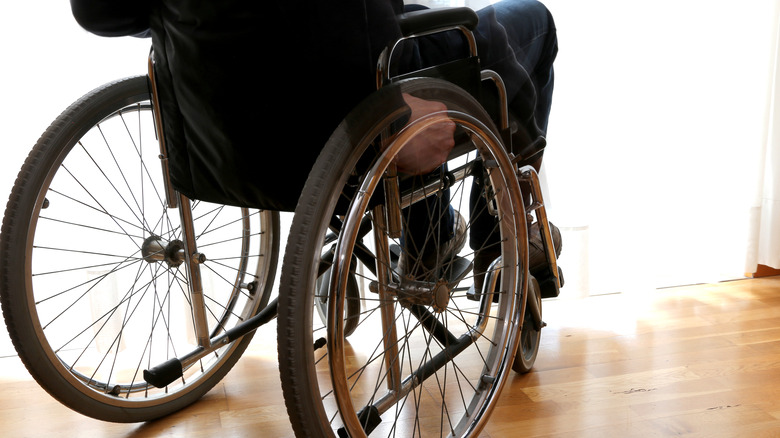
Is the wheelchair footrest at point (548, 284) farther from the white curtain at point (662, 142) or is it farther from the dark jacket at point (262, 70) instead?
the dark jacket at point (262, 70)

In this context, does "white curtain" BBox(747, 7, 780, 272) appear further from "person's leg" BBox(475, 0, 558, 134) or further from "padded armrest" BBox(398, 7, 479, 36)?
"padded armrest" BBox(398, 7, 479, 36)

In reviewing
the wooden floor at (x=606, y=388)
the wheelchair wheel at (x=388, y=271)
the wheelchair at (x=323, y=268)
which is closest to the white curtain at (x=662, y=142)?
the wooden floor at (x=606, y=388)

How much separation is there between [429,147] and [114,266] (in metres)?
0.92

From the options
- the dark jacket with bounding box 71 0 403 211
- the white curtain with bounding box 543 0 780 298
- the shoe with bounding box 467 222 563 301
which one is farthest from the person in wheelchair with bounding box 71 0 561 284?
the white curtain with bounding box 543 0 780 298

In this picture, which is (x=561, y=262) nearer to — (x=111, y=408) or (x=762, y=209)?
(x=762, y=209)

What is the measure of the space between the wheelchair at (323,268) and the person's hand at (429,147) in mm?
12

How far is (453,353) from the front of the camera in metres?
1.27

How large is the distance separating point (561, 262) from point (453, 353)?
798mm

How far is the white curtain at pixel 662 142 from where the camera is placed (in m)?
1.88

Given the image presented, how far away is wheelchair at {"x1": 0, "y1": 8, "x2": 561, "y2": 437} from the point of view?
2.97 feet

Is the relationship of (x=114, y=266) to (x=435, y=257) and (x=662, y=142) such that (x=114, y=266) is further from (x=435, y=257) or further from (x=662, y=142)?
(x=662, y=142)

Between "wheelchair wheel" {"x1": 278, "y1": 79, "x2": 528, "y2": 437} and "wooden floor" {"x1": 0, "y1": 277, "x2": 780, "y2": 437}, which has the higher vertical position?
"wheelchair wheel" {"x1": 278, "y1": 79, "x2": 528, "y2": 437}

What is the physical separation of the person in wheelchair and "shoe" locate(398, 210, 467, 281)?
154 mm

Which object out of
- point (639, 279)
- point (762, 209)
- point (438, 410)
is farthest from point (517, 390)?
point (762, 209)
